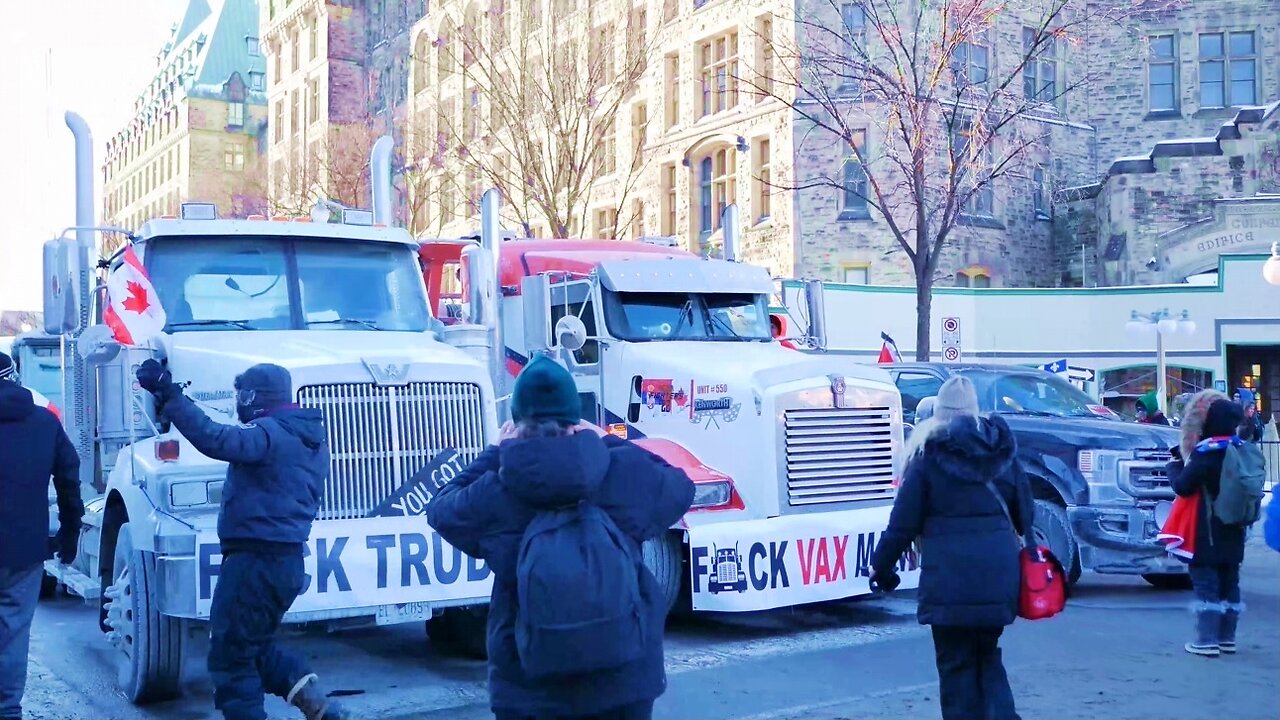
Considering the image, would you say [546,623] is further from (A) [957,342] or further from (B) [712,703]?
(A) [957,342]

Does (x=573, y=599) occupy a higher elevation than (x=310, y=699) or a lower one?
higher

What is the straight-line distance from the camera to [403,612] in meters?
7.23

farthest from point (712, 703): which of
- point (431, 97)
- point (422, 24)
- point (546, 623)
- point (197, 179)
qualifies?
→ point (197, 179)

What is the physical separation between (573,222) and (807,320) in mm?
14130

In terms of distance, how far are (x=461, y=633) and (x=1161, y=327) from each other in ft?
55.7

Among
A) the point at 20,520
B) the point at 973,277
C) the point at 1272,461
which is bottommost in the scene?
the point at 1272,461

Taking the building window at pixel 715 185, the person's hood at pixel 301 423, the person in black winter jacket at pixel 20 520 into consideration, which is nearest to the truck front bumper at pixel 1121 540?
the person's hood at pixel 301 423

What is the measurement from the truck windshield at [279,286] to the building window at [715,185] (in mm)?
22640

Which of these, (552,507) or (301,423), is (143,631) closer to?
(301,423)

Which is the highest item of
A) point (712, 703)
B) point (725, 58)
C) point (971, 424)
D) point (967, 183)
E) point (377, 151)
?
point (725, 58)

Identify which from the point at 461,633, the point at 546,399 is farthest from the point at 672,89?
the point at 546,399

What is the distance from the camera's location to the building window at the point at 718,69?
30578 millimetres

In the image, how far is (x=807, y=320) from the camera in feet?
39.4

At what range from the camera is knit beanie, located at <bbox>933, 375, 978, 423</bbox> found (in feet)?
18.8
